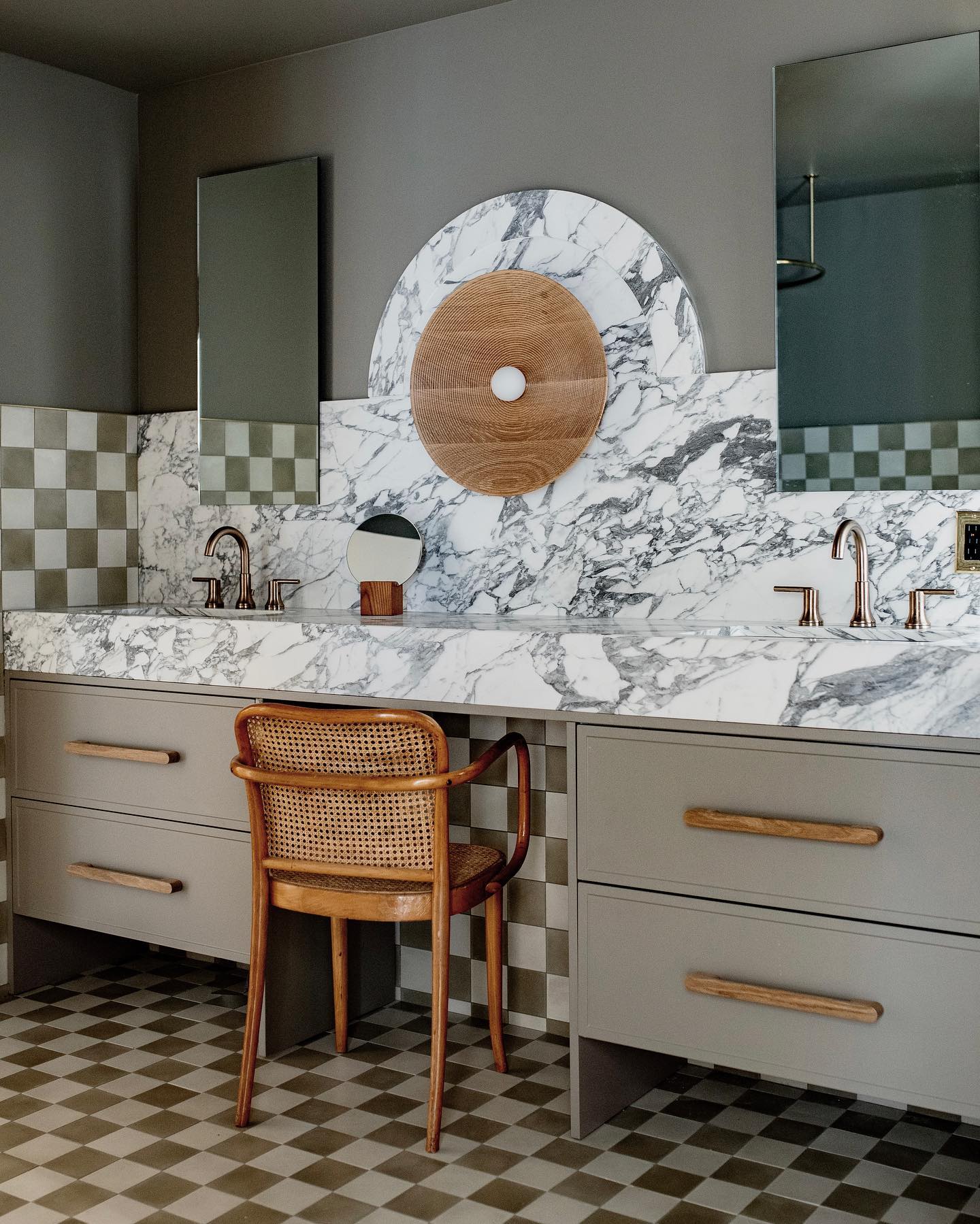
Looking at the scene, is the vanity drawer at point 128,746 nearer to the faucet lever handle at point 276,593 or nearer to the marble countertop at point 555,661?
the marble countertop at point 555,661

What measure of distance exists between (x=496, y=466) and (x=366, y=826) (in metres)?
1.03

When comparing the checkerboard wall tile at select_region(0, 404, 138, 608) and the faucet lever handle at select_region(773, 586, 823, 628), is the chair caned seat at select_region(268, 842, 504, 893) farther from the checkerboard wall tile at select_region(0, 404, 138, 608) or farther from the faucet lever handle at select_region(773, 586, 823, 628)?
the checkerboard wall tile at select_region(0, 404, 138, 608)

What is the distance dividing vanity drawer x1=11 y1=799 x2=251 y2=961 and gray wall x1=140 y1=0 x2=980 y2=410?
3.91ft

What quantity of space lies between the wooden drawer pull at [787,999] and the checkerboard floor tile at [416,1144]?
0.33 metres

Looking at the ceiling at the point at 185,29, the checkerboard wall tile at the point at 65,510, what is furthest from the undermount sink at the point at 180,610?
the ceiling at the point at 185,29

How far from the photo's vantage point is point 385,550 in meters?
3.03

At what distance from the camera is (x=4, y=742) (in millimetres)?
3129

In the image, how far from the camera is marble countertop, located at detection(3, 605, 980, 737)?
1958 millimetres

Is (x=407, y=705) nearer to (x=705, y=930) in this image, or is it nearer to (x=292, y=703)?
(x=292, y=703)

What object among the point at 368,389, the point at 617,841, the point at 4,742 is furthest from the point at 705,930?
the point at 4,742

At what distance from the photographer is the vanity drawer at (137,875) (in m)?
2.70

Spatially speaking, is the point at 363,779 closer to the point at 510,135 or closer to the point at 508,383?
the point at 508,383

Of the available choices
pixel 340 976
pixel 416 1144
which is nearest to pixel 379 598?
pixel 340 976

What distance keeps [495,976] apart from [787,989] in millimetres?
711
